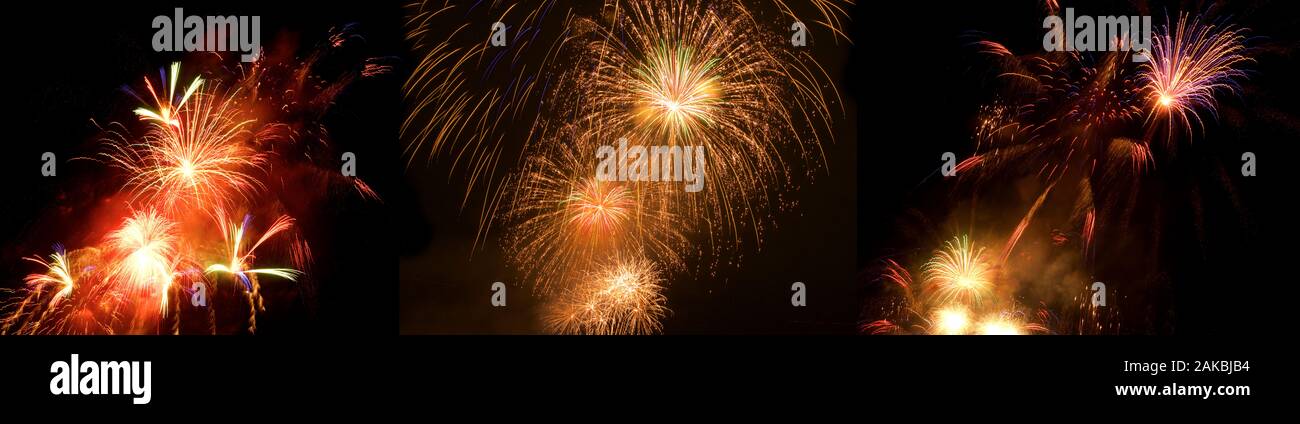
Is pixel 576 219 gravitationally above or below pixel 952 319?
above

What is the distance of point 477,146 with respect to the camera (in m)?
12.0

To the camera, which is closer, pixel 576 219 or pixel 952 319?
pixel 576 219

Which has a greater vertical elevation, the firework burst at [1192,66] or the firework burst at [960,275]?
the firework burst at [1192,66]

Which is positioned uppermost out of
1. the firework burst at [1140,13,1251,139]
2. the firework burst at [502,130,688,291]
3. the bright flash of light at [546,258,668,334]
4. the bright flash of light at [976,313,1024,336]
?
the firework burst at [1140,13,1251,139]

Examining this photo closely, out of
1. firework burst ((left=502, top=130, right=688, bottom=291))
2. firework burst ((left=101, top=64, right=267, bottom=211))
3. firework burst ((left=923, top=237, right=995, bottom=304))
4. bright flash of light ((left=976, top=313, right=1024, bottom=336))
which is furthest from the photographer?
bright flash of light ((left=976, top=313, right=1024, bottom=336))

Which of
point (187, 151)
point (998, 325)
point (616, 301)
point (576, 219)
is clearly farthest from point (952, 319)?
point (187, 151)

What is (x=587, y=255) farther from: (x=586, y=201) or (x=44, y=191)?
(x=44, y=191)

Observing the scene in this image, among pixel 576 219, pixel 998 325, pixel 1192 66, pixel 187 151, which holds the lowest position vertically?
pixel 998 325

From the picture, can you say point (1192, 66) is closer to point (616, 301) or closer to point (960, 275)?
point (960, 275)

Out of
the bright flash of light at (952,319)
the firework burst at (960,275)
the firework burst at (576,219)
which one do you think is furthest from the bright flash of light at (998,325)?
the firework burst at (576,219)

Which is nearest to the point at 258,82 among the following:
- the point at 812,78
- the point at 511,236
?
the point at 511,236

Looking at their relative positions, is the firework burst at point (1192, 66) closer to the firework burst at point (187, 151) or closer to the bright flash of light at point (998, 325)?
the bright flash of light at point (998, 325)

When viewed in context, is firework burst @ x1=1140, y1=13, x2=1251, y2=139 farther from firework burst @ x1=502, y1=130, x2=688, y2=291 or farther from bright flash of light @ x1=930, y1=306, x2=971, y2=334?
firework burst @ x1=502, y1=130, x2=688, y2=291

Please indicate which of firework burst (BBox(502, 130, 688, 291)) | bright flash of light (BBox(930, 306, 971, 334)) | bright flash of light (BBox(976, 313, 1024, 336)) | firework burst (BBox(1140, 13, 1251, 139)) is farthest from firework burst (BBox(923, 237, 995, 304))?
firework burst (BBox(502, 130, 688, 291))
